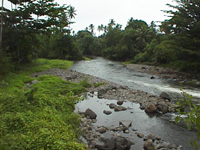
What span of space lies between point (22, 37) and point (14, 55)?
3168 millimetres

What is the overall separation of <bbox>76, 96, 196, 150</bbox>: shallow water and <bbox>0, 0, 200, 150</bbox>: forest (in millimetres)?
2139

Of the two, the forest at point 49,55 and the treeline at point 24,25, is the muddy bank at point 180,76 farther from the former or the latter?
the treeline at point 24,25

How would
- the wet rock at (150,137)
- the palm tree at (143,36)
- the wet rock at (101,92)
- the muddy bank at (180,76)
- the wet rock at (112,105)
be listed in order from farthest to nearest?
the palm tree at (143,36) → the muddy bank at (180,76) → the wet rock at (101,92) → the wet rock at (112,105) → the wet rock at (150,137)

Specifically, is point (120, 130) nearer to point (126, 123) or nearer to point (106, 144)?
point (126, 123)

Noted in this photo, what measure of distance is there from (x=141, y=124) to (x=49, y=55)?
50495 millimetres

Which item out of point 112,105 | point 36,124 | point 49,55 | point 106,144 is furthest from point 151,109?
point 49,55

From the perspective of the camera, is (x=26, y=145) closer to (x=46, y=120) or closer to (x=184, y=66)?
(x=46, y=120)

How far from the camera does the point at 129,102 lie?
14008mm

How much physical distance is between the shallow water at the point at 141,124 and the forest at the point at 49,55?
2.14 metres

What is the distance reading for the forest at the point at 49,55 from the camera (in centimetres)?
A: 618

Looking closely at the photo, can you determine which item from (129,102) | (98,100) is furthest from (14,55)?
(129,102)

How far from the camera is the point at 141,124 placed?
1030 cm

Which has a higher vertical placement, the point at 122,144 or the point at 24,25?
the point at 24,25

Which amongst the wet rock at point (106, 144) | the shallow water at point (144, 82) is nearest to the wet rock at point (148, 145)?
the wet rock at point (106, 144)
